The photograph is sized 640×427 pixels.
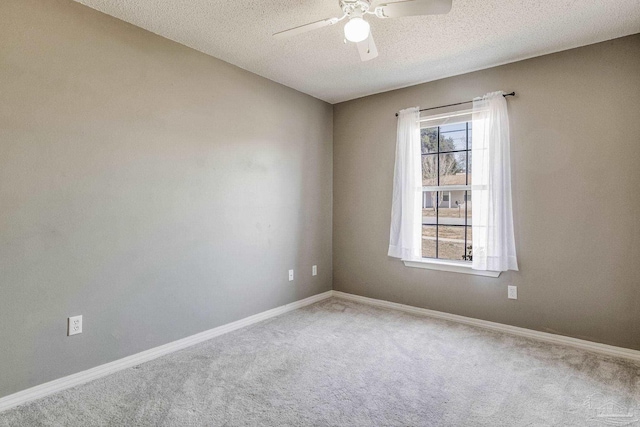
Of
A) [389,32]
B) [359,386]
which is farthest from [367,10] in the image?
[359,386]

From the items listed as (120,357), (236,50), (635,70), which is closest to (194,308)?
(120,357)

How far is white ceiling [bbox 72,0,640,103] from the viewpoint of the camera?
225cm

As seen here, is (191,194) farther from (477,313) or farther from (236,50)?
(477,313)

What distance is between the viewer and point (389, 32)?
101 inches

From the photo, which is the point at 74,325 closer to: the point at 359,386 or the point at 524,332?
the point at 359,386

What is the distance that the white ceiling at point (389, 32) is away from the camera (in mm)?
2246

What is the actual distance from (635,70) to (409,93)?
1.82m

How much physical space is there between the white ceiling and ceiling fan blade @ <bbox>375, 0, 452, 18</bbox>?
Answer: 0.49m

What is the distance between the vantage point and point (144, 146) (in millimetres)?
2564

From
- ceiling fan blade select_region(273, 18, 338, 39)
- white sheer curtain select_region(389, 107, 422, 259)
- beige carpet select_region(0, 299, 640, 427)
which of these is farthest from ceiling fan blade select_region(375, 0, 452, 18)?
beige carpet select_region(0, 299, 640, 427)

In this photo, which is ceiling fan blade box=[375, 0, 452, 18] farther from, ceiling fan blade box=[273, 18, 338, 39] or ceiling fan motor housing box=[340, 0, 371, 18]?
ceiling fan blade box=[273, 18, 338, 39]

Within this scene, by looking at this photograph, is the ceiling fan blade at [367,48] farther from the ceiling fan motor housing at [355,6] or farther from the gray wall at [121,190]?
the gray wall at [121,190]

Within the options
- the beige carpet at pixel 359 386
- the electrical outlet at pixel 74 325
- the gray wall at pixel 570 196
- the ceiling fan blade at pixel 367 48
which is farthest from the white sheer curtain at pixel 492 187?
the electrical outlet at pixel 74 325

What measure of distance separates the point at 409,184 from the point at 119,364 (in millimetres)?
2973
